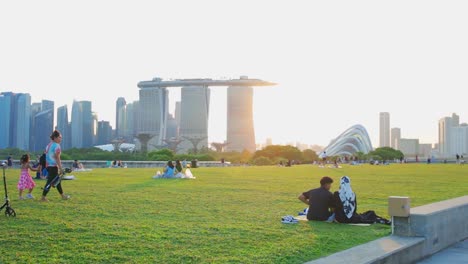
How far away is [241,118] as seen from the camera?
198500mm

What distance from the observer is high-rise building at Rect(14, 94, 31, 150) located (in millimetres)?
162375

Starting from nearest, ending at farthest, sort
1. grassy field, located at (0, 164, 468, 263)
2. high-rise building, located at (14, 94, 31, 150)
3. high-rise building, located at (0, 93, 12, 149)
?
grassy field, located at (0, 164, 468, 263), high-rise building, located at (0, 93, 12, 149), high-rise building, located at (14, 94, 31, 150)

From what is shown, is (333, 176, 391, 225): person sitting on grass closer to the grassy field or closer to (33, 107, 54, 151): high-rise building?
the grassy field

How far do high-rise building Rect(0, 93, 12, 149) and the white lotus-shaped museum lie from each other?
92253 millimetres

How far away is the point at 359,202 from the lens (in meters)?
14.8

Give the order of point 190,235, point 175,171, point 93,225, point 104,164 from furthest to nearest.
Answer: point 104,164
point 175,171
point 93,225
point 190,235

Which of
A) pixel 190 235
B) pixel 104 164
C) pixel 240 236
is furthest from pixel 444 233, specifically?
pixel 104 164

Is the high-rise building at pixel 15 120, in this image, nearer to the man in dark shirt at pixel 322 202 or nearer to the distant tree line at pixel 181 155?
the distant tree line at pixel 181 155

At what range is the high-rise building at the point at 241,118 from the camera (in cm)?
19488

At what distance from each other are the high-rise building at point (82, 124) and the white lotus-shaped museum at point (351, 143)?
295 feet

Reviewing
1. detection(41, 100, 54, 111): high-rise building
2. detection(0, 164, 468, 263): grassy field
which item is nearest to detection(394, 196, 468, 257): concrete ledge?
detection(0, 164, 468, 263): grassy field

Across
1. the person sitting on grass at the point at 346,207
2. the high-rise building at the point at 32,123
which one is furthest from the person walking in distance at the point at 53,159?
the high-rise building at the point at 32,123

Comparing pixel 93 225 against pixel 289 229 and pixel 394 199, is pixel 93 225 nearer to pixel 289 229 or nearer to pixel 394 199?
pixel 289 229

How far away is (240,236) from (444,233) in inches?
147
